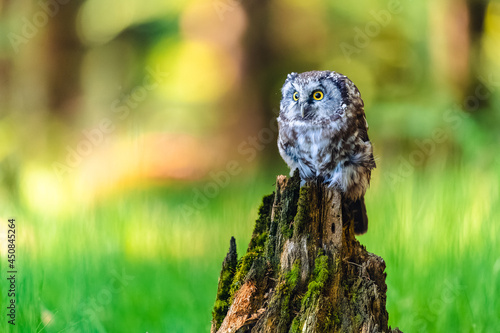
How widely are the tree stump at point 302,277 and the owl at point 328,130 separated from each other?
80 centimetres

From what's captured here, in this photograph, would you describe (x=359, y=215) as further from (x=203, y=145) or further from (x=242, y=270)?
(x=203, y=145)

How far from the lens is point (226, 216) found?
3828mm

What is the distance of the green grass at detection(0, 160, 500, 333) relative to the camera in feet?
10.8

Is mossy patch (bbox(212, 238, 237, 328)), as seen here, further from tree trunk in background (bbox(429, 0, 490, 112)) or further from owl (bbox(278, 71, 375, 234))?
A: tree trunk in background (bbox(429, 0, 490, 112))

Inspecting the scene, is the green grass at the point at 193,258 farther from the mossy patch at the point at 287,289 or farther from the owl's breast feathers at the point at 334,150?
the mossy patch at the point at 287,289

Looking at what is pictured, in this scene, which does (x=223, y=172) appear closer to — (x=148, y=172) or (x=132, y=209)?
(x=148, y=172)

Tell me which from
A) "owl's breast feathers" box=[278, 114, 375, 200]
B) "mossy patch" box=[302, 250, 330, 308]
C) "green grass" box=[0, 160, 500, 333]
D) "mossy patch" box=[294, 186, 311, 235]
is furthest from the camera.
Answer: "green grass" box=[0, 160, 500, 333]

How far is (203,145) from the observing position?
5.53 metres

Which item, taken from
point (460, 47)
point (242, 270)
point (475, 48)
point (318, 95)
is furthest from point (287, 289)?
point (475, 48)

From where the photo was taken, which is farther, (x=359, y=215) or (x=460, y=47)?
(x=460, y=47)

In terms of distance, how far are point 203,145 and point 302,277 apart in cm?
349

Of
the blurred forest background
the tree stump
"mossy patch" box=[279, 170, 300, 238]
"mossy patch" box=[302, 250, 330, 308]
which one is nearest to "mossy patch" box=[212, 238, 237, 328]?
the tree stump

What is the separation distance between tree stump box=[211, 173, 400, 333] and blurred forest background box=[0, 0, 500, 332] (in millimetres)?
1164

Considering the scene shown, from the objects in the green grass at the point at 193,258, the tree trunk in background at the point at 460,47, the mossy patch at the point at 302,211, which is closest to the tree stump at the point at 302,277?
the mossy patch at the point at 302,211
